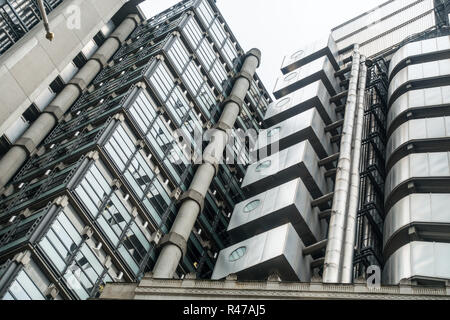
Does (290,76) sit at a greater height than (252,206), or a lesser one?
greater

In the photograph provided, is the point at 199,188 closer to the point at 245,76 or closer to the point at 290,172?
the point at 290,172

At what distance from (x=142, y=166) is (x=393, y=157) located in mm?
20985

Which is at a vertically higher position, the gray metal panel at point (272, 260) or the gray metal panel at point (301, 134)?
the gray metal panel at point (301, 134)

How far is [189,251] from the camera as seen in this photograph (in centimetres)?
5653

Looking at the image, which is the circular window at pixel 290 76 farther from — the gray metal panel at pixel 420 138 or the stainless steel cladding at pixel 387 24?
the gray metal panel at pixel 420 138

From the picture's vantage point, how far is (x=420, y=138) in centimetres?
5719

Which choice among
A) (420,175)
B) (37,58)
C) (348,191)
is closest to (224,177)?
(348,191)

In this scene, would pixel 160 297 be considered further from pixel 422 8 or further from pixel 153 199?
pixel 422 8

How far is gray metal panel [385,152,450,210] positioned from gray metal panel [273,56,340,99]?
2118cm

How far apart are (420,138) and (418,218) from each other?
9.86m

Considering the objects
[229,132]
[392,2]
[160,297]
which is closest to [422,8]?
[392,2]

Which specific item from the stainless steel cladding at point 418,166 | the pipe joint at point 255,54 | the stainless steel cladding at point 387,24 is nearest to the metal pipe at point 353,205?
the stainless steel cladding at point 418,166

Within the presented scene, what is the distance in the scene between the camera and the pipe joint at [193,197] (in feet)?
186

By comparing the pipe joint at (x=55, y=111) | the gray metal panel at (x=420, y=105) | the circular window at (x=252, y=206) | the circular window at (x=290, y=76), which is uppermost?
the circular window at (x=290, y=76)
